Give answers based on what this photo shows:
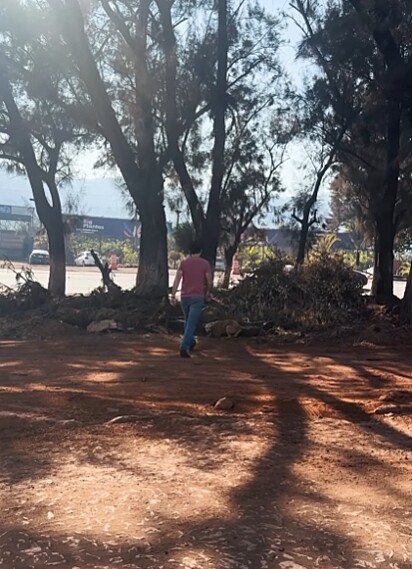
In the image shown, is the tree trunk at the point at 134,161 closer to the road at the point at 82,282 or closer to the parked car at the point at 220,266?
the road at the point at 82,282

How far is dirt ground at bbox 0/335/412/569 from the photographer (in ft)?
12.4

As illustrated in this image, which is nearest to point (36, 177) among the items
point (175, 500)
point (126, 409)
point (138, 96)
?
point (138, 96)

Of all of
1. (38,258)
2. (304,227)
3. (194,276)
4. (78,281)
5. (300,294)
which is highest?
(304,227)

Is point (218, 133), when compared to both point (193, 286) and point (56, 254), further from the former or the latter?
point (193, 286)

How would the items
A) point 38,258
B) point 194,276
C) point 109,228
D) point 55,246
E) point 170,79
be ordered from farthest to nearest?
point 109,228, point 38,258, point 55,246, point 170,79, point 194,276

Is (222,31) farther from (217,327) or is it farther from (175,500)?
(175,500)

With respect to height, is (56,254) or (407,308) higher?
(56,254)

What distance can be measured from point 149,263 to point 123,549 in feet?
52.6

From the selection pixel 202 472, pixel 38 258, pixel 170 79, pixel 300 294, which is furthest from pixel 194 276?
pixel 38 258

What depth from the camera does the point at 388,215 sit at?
19594 mm

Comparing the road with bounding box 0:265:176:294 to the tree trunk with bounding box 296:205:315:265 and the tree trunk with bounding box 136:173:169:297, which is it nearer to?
the tree trunk with bounding box 136:173:169:297

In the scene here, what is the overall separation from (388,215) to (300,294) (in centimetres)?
401

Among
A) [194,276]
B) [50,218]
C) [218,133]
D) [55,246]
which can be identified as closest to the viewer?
[194,276]

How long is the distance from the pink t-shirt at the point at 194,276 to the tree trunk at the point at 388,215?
875 centimetres
